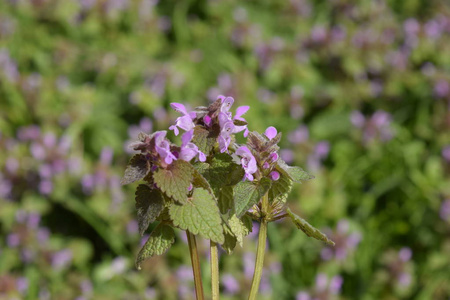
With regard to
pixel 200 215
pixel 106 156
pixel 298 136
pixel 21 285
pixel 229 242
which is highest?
pixel 200 215

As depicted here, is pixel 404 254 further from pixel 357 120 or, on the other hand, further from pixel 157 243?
pixel 157 243

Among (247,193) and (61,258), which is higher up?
(247,193)

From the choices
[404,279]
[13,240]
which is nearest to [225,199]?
[404,279]


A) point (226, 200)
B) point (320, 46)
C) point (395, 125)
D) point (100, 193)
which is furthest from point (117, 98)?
point (226, 200)

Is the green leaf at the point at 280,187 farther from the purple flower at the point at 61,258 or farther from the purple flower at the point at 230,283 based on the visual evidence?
the purple flower at the point at 61,258

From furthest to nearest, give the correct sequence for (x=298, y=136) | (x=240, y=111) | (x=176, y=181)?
(x=298, y=136)
(x=240, y=111)
(x=176, y=181)

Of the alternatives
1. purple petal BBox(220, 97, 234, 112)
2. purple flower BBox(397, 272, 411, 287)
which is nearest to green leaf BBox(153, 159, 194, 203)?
purple petal BBox(220, 97, 234, 112)
